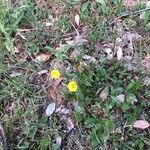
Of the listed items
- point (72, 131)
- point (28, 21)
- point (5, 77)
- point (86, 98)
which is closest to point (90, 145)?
point (72, 131)

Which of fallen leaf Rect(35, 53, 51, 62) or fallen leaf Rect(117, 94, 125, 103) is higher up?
fallen leaf Rect(35, 53, 51, 62)

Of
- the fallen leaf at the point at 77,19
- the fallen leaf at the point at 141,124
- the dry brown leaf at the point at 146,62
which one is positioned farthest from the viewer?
the fallen leaf at the point at 77,19

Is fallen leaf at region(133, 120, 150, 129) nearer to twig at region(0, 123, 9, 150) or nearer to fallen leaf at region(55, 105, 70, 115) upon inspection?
fallen leaf at region(55, 105, 70, 115)

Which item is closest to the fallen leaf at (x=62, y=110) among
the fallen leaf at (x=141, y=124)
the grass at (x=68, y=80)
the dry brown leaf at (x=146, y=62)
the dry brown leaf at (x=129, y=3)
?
the grass at (x=68, y=80)

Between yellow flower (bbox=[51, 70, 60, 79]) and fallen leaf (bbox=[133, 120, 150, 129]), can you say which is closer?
fallen leaf (bbox=[133, 120, 150, 129])

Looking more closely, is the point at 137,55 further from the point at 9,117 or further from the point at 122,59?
the point at 9,117

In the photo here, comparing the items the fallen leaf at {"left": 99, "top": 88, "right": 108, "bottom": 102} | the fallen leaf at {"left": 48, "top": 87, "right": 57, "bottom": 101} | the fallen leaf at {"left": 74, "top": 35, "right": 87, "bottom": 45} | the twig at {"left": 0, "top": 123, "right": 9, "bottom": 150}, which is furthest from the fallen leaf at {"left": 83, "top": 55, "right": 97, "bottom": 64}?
the twig at {"left": 0, "top": 123, "right": 9, "bottom": 150}

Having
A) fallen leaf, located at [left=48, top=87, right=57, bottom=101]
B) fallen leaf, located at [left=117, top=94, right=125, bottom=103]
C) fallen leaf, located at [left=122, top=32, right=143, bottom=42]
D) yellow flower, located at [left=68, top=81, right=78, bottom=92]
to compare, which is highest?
fallen leaf, located at [left=122, top=32, right=143, bottom=42]

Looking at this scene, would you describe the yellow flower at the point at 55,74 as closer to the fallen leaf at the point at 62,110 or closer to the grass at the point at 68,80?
the grass at the point at 68,80
